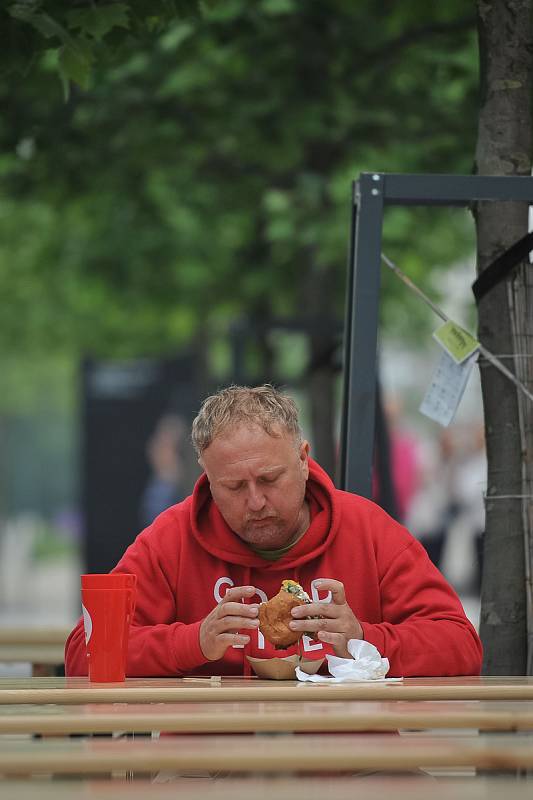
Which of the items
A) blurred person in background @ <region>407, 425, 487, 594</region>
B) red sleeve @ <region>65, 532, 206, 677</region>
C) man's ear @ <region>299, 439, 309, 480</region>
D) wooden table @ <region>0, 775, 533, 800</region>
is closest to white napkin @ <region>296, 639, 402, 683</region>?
red sleeve @ <region>65, 532, 206, 677</region>

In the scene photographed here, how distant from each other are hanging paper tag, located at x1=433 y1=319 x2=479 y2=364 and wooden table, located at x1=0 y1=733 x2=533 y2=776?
2188 millimetres

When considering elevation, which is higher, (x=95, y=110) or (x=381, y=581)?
(x=95, y=110)

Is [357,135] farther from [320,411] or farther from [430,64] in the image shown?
[320,411]

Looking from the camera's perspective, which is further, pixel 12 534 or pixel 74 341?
pixel 12 534

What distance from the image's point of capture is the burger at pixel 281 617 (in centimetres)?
354

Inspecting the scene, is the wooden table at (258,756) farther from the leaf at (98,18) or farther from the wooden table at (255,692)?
the leaf at (98,18)

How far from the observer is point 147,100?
9.34m

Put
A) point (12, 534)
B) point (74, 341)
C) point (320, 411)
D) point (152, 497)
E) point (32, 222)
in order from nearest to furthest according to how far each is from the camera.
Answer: point (320, 411) → point (152, 497) → point (32, 222) → point (74, 341) → point (12, 534)

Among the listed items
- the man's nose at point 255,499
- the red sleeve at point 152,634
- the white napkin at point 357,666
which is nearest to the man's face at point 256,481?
the man's nose at point 255,499

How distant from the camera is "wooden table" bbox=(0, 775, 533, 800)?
6.76ft

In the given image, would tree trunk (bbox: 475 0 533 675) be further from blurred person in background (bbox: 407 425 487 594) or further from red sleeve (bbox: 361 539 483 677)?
blurred person in background (bbox: 407 425 487 594)

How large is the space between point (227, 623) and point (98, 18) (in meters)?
2.17

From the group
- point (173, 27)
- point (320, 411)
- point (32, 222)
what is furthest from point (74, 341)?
point (173, 27)

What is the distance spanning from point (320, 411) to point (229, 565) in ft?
20.6
